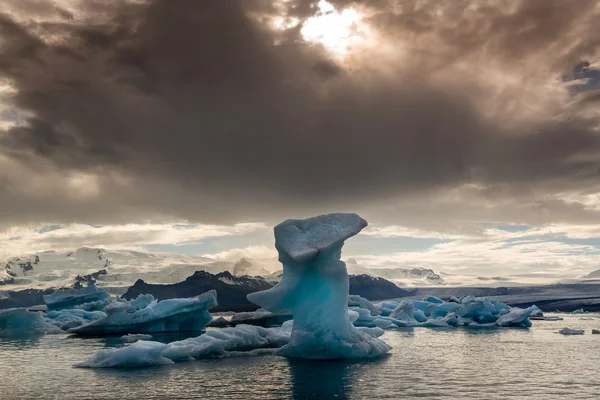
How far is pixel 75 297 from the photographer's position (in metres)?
57.1

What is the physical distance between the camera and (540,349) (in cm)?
2625

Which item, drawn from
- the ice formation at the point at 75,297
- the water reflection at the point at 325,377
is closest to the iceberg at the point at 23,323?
the ice formation at the point at 75,297

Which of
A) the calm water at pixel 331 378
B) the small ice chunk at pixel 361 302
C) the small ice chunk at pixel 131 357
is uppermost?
the small ice chunk at pixel 361 302

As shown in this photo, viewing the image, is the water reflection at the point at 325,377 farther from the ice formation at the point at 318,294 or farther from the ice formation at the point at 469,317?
the ice formation at the point at 469,317

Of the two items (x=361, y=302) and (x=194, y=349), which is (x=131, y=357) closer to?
(x=194, y=349)

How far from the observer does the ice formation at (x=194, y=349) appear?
19.7m

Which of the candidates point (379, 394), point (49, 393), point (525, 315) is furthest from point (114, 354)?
point (525, 315)

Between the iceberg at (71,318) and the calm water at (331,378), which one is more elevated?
the iceberg at (71,318)

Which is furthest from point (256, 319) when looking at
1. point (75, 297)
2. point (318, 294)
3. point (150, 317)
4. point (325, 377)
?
point (325, 377)

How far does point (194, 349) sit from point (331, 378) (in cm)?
752

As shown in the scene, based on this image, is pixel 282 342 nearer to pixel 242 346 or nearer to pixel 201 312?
pixel 242 346

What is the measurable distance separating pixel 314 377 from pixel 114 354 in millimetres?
7521

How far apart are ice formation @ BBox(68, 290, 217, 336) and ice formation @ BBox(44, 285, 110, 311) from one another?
16961 millimetres

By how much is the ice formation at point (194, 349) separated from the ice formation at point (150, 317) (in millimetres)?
12342
